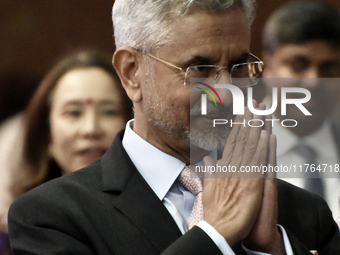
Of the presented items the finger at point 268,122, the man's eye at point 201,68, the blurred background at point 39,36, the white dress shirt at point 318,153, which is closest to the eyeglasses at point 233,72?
the man's eye at point 201,68

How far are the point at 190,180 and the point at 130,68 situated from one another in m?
0.50

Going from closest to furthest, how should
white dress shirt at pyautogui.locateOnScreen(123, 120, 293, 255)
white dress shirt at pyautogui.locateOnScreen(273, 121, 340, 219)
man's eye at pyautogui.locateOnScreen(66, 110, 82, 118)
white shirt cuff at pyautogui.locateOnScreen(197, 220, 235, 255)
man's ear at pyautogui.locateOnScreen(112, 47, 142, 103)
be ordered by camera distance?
white shirt cuff at pyautogui.locateOnScreen(197, 220, 235, 255) < white dress shirt at pyautogui.locateOnScreen(123, 120, 293, 255) < man's ear at pyautogui.locateOnScreen(112, 47, 142, 103) < white dress shirt at pyautogui.locateOnScreen(273, 121, 340, 219) < man's eye at pyautogui.locateOnScreen(66, 110, 82, 118)

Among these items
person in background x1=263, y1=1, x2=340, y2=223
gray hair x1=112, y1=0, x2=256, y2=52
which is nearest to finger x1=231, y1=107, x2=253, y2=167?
gray hair x1=112, y1=0, x2=256, y2=52

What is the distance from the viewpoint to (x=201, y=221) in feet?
4.69

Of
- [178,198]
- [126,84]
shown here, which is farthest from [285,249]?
[126,84]

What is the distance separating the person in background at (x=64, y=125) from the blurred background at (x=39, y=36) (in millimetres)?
77

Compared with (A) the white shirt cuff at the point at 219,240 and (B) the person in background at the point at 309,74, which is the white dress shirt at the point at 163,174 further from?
(B) the person in background at the point at 309,74

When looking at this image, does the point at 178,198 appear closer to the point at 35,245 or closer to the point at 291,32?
the point at 35,245

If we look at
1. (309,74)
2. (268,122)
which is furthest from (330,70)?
(268,122)

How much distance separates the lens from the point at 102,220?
153cm

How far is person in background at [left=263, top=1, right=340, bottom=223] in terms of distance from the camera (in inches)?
93.7

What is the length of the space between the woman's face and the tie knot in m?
0.95

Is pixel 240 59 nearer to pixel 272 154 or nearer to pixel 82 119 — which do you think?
pixel 272 154

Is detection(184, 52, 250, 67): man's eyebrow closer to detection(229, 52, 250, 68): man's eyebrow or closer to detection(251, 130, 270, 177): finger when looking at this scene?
detection(229, 52, 250, 68): man's eyebrow
